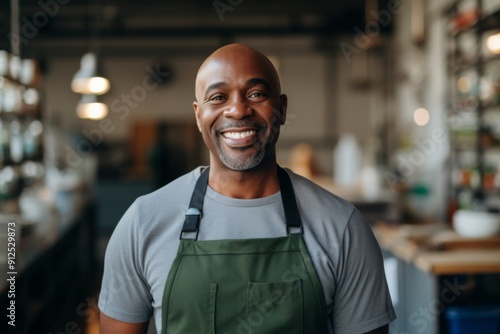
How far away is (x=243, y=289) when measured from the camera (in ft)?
4.59

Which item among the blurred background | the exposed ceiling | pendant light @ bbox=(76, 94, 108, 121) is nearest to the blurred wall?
the blurred background

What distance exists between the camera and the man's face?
139 cm

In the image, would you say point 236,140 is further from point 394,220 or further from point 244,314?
point 394,220

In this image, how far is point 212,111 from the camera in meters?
1.42

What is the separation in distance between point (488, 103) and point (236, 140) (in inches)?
176

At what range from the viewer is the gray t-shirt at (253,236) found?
4.77 ft

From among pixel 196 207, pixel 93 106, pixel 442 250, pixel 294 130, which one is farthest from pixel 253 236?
pixel 294 130

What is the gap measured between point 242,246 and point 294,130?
10.6m

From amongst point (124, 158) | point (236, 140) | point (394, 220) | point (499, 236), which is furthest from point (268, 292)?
point (124, 158)

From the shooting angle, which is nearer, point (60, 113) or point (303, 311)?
point (303, 311)

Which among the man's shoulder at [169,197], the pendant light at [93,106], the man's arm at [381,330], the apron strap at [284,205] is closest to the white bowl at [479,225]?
the man's arm at [381,330]

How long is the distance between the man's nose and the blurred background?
1.52 meters

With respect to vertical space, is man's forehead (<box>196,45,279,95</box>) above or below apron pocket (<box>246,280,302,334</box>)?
above

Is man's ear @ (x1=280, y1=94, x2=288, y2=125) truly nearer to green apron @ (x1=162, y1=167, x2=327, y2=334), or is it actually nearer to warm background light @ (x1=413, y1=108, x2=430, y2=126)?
green apron @ (x1=162, y1=167, x2=327, y2=334)
